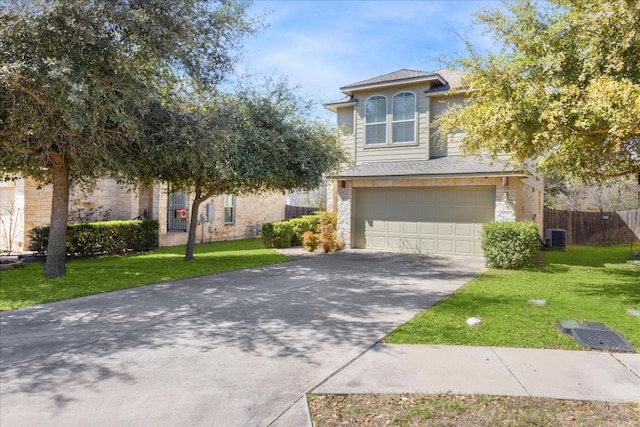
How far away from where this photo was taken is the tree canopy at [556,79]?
6.50m

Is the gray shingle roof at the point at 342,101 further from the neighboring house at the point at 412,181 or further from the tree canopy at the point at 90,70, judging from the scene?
the tree canopy at the point at 90,70

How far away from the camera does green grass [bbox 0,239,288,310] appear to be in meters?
7.51

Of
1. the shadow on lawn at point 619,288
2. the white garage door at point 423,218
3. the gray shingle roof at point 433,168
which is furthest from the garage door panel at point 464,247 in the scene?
the shadow on lawn at point 619,288

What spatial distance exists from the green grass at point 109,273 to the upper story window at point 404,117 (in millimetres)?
6134

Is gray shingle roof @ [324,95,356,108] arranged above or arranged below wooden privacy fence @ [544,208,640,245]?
above

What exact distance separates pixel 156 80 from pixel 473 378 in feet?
25.8

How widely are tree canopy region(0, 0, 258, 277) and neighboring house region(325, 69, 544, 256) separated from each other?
6779 millimetres

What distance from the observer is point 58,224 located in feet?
30.1

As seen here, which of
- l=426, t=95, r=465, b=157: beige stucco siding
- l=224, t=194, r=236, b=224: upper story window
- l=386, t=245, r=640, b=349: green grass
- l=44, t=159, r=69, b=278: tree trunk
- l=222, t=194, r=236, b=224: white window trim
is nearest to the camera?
l=386, t=245, r=640, b=349: green grass

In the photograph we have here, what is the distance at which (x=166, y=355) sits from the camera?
Result: 4543 mm

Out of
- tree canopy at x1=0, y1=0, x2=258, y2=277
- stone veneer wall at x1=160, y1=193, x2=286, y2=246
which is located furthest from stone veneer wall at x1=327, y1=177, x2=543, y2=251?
tree canopy at x1=0, y1=0, x2=258, y2=277

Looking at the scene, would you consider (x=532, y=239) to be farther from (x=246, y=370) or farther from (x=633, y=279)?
(x=246, y=370)

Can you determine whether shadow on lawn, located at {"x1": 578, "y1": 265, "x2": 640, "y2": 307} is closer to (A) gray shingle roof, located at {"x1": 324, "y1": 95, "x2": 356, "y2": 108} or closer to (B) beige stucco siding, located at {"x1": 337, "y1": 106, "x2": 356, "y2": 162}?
(B) beige stucco siding, located at {"x1": 337, "y1": 106, "x2": 356, "y2": 162}

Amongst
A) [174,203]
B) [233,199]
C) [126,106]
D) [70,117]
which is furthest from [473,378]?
[233,199]
